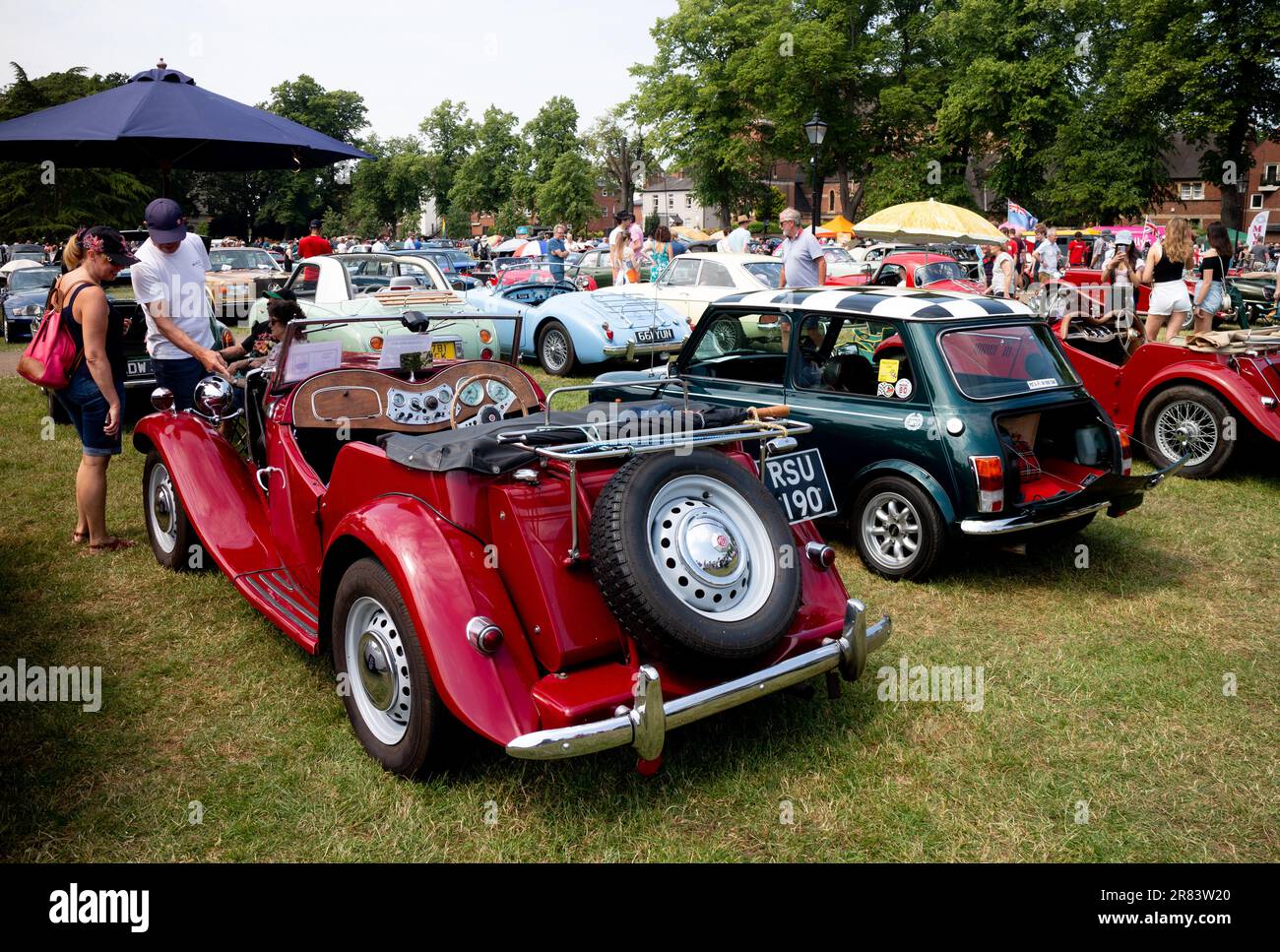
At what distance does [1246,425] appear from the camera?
7387mm

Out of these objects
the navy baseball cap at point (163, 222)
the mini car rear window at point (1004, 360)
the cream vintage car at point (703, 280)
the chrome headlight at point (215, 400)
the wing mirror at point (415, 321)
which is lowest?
the chrome headlight at point (215, 400)

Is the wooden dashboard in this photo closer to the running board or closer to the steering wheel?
the steering wheel

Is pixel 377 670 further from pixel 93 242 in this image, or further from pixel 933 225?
pixel 933 225

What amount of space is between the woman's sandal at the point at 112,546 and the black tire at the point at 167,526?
28 cm

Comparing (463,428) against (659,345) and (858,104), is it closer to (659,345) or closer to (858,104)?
(659,345)

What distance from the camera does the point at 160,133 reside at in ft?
27.4

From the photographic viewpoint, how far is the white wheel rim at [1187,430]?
7594 millimetres

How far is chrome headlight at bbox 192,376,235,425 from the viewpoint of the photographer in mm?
5113

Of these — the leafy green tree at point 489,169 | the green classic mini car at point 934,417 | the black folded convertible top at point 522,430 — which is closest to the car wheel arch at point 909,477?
the green classic mini car at point 934,417

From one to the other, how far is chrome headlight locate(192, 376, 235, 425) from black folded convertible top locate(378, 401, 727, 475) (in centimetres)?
153

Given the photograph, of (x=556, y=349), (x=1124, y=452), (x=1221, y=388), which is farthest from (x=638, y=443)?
(x=556, y=349)

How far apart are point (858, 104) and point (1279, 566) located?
52.2 meters

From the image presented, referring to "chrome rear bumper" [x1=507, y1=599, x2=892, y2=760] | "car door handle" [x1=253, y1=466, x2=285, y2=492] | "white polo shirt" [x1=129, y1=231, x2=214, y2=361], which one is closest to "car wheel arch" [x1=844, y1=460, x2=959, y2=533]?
"chrome rear bumper" [x1=507, y1=599, x2=892, y2=760]

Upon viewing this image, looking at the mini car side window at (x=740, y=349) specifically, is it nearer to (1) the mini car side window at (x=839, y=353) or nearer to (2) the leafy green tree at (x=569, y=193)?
(1) the mini car side window at (x=839, y=353)
